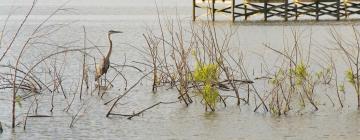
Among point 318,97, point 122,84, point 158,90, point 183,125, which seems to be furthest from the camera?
point 122,84

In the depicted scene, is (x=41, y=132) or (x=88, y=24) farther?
(x=88, y=24)

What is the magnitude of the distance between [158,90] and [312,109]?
304 centimetres

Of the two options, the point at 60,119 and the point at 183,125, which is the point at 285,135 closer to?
the point at 183,125

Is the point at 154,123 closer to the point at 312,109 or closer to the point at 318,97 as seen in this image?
the point at 312,109

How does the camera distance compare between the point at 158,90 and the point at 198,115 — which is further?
the point at 158,90

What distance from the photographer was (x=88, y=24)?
125 ft

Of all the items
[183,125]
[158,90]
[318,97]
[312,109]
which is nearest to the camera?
[183,125]

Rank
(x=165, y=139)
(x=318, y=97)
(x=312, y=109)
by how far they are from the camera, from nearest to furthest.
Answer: (x=165, y=139) < (x=312, y=109) < (x=318, y=97)

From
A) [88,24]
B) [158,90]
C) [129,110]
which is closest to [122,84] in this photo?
[158,90]

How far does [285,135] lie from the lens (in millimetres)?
10125

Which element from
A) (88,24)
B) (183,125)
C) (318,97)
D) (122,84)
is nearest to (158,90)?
(122,84)

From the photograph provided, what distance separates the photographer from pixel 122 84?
15.8 m

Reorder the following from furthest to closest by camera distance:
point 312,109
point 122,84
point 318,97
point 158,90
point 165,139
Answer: point 122,84
point 158,90
point 318,97
point 312,109
point 165,139

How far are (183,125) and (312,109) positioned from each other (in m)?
2.04
